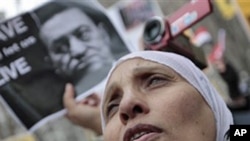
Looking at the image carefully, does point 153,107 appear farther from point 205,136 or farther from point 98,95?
point 98,95

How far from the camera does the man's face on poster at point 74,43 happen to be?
A: 2.15 meters

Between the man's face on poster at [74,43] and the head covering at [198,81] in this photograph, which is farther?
the man's face on poster at [74,43]

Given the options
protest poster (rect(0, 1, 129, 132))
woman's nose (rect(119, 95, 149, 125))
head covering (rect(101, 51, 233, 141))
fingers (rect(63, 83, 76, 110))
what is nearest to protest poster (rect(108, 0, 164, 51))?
protest poster (rect(0, 1, 129, 132))

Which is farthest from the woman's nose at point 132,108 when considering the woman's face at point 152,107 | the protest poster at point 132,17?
the protest poster at point 132,17

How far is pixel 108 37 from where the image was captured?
220 centimetres

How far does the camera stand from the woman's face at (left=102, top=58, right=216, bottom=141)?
130 centimetres

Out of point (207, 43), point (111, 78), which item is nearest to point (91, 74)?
point (111, 78)

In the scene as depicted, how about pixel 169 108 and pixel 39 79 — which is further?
pixel 39 79

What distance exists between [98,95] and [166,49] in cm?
35

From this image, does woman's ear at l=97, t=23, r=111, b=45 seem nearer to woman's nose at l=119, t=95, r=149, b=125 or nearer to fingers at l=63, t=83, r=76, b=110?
fingers at l=63, t=83, r=76, b=110

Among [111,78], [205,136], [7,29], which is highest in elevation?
[7,29]

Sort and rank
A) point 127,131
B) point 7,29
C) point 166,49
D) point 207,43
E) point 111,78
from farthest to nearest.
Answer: point 207,43 < point 7,29 < point 166,49 < point 111,78 < point 127,131

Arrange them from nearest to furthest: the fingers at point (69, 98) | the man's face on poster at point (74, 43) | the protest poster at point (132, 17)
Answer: the fingers at point (69, 98) → the man's face on poster at point (74, 43) → the protest poster at point (132, 17)

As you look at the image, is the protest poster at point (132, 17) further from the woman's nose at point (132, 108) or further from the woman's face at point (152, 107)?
the woman's nose at point (132, 108)
